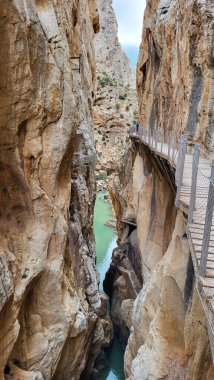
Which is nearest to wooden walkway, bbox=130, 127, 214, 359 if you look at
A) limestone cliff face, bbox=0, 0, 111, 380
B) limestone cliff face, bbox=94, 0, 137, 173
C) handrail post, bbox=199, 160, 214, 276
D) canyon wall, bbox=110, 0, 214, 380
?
handrail post, bbox=199, 160, 214, 276

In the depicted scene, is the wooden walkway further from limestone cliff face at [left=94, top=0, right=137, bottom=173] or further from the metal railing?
limestone cliff face at [left=94, top=0, right=137, bottom=173]

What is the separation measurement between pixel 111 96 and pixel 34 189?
42306mm

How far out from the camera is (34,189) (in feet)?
23.2

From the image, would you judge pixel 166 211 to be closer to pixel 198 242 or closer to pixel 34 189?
pixel 34 189

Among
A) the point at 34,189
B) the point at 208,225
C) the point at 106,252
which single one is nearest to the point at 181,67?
the point at 34,189

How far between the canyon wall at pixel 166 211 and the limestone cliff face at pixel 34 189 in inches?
83.3

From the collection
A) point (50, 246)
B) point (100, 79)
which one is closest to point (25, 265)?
point (50, 246)

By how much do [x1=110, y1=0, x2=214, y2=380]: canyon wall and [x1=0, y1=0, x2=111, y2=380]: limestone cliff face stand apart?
2.12 metres

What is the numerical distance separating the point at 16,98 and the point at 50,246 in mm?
3264

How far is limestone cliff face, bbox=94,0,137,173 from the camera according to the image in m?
43.6

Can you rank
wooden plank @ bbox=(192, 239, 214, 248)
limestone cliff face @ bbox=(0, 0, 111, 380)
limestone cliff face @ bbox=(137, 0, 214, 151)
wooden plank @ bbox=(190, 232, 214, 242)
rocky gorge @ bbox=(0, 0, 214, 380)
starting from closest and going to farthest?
wooden plank @ bbox=(192, 239, 214, 248) < wooden plank @ bbox=(190, 232, 214, 242) < limestone cliff face @ bbox=(0, 0, 111, 380) < rocky gorge @ bbox=(0, 0, 214, 380) < limestone cliff face @ bbox=(137, 0, 214, 151)

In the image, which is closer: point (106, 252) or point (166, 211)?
point (166, 211)

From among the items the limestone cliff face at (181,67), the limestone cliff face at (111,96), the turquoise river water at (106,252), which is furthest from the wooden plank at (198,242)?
the limestone cliff face at (111,96)

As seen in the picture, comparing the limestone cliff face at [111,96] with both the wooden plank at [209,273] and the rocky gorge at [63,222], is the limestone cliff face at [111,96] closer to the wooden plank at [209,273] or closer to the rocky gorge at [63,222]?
the rocky gorge at [63,222]
